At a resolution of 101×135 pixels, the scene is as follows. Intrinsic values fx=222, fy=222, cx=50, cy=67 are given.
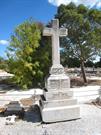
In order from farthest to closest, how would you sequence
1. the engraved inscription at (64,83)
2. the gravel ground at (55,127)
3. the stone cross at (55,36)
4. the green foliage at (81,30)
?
the green foliage at (81,30) → the stone cross at (55,36) → the engraved inscription at (64,83) → the gravel ground at (55,127)

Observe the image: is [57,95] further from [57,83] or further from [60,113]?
[60,113]

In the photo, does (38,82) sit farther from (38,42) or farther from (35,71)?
(38,42)

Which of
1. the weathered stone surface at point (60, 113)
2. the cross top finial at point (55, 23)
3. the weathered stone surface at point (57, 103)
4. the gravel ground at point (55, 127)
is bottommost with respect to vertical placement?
the gravel ground at point (55, 127)

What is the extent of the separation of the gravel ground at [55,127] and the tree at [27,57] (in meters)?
10.8

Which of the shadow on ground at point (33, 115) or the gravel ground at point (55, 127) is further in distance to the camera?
the shadow on ground at point (33, 115)

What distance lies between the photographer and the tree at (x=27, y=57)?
20.1m

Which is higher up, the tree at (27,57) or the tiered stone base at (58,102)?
the tree at (27,57)

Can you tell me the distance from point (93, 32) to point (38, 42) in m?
5.69

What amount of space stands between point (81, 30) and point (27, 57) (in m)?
6.59

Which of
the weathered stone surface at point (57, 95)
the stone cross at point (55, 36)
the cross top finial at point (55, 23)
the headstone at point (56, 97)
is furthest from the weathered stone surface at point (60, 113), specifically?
the cross top finial at point (55, 23)

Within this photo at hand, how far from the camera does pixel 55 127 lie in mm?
8070

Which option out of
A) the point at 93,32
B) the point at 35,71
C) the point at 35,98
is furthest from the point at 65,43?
the point at 35,98

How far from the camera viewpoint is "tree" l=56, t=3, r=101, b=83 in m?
22.4

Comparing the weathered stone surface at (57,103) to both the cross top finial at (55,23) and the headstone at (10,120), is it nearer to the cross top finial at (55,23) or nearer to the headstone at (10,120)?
the headstone at (10,120)
